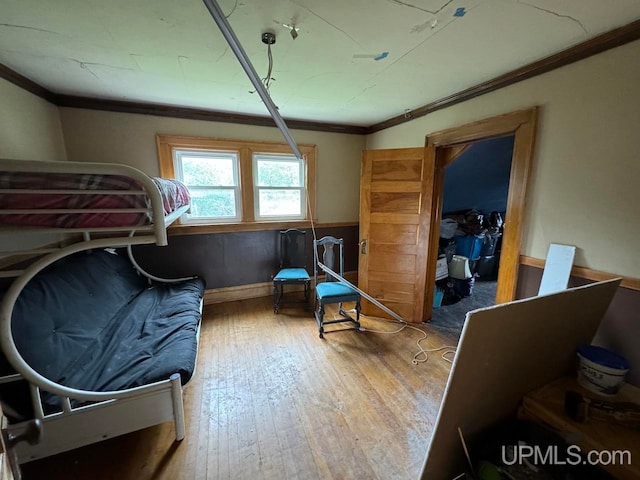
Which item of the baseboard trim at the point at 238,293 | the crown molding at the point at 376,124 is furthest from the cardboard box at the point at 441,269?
the crown molding at the point at 376,124

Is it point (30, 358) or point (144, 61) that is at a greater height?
point (144, 61)

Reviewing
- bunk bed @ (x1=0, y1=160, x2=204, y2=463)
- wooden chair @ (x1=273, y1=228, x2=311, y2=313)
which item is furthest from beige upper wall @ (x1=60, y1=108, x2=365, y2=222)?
bunk bed @ (x1=0, y1=160, x2=204, y2=463)

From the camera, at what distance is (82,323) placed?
1.74m

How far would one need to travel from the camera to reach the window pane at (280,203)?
3408 mm

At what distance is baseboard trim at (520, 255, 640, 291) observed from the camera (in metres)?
1.42

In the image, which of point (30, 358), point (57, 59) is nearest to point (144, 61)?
point (57, 59)

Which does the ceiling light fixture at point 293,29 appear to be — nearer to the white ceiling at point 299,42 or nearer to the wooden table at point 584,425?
the white ceiling at point 299,42

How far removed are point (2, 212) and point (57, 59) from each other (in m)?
1.45

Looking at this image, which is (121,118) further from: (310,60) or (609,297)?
(609,297)

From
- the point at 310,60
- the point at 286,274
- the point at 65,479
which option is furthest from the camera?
the point at 286,274

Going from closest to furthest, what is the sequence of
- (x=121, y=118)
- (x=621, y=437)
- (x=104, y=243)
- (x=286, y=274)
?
(x=621, y=437), (x=104, y=243), (x=121, y=118), (x=286, y=274)

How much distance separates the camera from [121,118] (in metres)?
2.65

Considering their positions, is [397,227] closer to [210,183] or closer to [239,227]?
[239,227]

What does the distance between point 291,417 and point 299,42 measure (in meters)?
2.35
